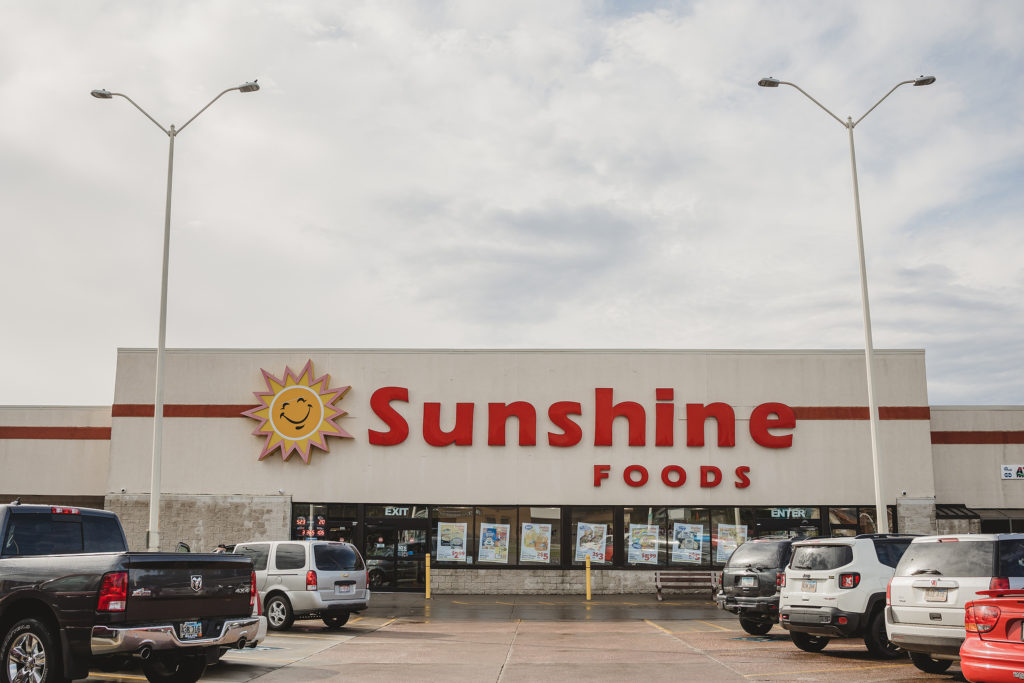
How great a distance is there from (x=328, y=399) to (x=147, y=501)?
6.48 metres

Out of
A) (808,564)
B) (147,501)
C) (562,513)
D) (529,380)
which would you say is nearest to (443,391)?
(529,380)

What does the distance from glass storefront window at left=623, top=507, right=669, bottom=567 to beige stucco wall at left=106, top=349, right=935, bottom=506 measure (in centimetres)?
42

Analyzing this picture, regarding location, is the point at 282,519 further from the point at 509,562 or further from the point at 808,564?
the point at 808,564

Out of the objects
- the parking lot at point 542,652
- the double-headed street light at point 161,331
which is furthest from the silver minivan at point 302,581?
the double-headed street light at point 161,331

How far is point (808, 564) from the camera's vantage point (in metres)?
15.9

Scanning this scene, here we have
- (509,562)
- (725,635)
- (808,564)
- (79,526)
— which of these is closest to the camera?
(79,526)

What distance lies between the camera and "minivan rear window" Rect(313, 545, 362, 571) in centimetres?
1983

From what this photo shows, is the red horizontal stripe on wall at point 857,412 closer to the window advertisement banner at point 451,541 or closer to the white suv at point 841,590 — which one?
the window advertisement banner at point 451,541

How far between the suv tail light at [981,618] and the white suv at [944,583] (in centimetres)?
170

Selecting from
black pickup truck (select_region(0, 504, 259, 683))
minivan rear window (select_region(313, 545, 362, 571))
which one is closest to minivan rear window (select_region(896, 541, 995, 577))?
black pickup truck (select_region(0, 504, 259, 683))

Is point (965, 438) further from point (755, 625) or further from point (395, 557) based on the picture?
point (395, 557)

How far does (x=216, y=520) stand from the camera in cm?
2989

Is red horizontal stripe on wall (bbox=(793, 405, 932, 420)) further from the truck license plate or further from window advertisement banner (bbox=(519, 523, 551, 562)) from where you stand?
the truck license plate

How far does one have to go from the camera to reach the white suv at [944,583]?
11750 millimetres
